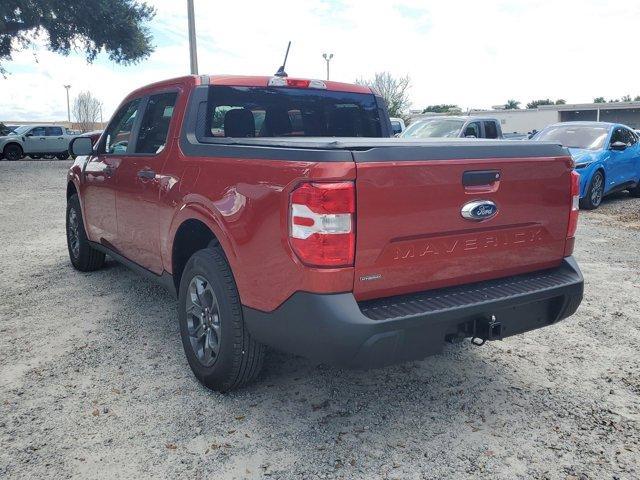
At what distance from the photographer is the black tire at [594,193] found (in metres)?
11.3

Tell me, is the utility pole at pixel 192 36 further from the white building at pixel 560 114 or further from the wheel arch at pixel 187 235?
the white building at pixel 560 114

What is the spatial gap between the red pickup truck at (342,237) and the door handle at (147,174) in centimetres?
2

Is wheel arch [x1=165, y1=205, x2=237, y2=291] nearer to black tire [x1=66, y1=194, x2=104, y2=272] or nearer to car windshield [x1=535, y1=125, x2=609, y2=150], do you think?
black tire [x1=66, y1=194, x2=104, y2=272]

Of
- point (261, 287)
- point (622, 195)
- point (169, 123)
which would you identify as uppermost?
point (169, 123)

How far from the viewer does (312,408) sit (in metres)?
3.36

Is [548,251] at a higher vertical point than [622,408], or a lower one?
higher

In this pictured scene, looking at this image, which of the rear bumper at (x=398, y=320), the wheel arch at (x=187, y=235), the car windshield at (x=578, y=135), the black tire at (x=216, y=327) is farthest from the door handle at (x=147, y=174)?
the car windshield at (x=578, y=135)

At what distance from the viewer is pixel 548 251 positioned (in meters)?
3.38

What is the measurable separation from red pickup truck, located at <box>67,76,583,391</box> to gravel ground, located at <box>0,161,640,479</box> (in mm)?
393

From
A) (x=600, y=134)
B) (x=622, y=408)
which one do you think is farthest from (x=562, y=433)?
(x=600, y=134)

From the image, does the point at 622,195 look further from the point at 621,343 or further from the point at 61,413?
the point at 61,413

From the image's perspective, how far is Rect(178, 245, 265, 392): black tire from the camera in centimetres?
318

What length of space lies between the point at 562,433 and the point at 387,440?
36.1 inches

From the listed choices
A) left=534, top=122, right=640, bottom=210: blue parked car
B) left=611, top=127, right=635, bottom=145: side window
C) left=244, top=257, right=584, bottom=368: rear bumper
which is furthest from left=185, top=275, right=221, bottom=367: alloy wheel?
left=611, top=127, right=635, bottom=145: side window
